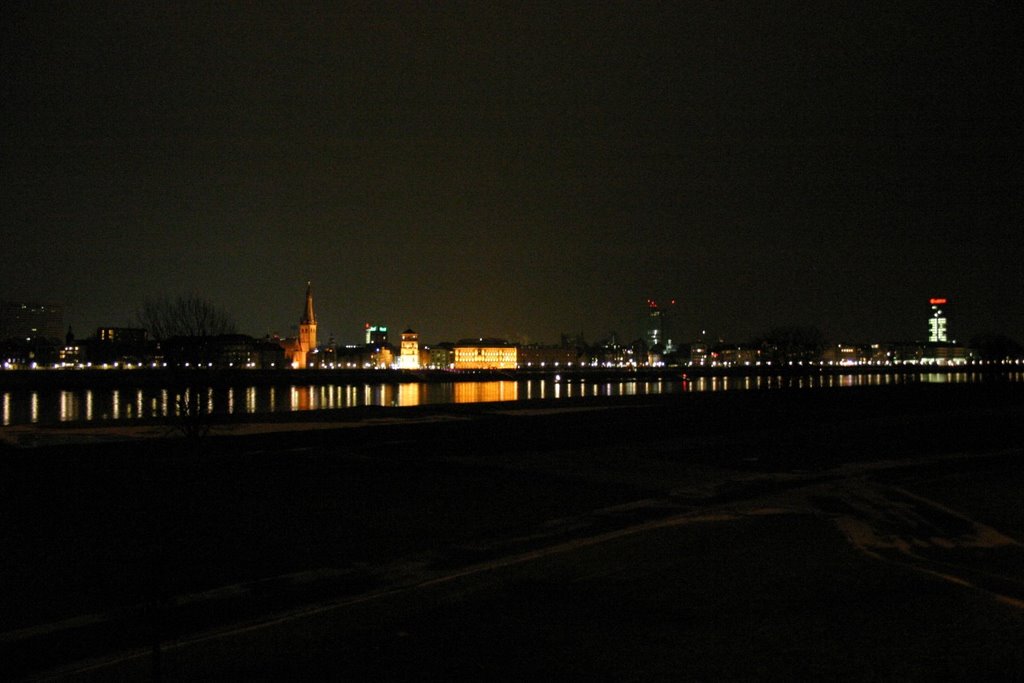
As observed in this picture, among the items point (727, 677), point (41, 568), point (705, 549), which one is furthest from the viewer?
point (705, 549)

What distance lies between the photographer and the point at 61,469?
56.4 feet

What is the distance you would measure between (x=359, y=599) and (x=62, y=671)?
274cm

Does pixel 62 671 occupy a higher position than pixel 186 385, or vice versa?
pixel 186 385

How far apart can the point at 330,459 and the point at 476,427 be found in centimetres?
1132

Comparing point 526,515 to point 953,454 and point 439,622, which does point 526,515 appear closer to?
point 439,622

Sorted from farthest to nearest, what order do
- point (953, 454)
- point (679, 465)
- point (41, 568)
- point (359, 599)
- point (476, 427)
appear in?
1. point (476, 427)
2. point (953, 454)
3. point (679, 465)
4. point (41, 568)
5. point (359, 599)

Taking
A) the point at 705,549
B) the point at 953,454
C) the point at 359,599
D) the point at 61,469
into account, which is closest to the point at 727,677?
the point at 359,599

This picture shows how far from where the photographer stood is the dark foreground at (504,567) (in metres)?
6.79

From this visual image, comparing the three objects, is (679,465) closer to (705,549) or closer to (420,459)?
(420,459)

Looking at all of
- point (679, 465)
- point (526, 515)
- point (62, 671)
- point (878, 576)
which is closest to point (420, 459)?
point (679, 465)

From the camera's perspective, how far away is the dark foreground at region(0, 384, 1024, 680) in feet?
22.3

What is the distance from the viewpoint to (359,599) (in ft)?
27.8

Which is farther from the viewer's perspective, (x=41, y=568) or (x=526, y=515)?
(x=526, y=515)

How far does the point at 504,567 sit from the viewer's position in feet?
32.2
